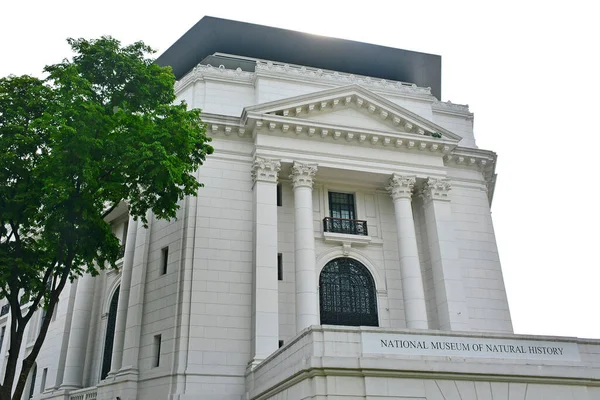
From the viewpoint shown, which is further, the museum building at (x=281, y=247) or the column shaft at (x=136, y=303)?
the column shaft at (x=136, y=303)

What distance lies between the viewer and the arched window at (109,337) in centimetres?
3119

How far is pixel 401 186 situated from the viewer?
97.9ft

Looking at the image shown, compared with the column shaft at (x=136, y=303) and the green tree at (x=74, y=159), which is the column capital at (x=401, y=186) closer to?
the green tree at (x=74, y=159)

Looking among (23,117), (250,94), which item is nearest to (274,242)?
(250,94)

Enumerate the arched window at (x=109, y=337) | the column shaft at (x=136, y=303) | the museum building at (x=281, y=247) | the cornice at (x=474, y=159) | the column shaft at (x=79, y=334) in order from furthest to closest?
1. the cornice at (x=474, y=159)
2. the column shaft at (x=79, y=334)
3. the arched window at (x=109, y=337)
4. the column shaft at (x=136, y=303)
5. the museum building at (x=281, y=247)

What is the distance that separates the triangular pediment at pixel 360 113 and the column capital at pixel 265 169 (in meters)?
2.79

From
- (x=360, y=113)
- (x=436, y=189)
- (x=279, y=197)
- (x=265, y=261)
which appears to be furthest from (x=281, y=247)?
(x=436, y=189)

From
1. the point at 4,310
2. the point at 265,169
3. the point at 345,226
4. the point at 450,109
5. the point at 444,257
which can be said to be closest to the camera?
the point at 265,169

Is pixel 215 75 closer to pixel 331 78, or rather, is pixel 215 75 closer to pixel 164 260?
pixel 331 78

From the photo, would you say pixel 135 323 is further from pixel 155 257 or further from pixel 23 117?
pixel 23 117

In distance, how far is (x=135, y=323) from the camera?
87.2 ft

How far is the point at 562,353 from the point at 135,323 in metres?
18.1

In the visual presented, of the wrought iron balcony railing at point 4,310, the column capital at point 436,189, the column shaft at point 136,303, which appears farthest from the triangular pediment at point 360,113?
the wrought iron balcony railing at point 4,310

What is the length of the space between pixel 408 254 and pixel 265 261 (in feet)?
23.6
